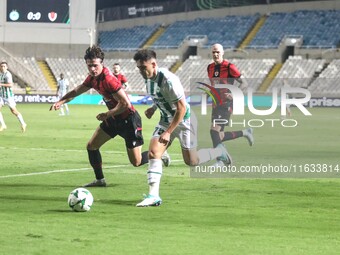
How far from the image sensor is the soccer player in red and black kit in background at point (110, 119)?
45.2 feet

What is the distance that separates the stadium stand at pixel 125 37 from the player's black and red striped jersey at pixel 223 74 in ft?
201

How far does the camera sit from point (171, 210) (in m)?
11.5

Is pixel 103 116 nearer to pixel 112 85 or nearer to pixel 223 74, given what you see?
pixel 112 85

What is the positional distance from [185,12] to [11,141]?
192 ft

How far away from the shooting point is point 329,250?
28.3ft

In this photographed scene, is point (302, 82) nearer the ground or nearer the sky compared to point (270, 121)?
nearer the ground

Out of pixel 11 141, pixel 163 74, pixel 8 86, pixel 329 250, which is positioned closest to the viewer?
pixel 329 250

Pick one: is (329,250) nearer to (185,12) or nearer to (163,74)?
(163,74)

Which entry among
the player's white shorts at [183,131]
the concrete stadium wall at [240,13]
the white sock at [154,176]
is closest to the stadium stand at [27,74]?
the concrete stadium wall at [240,13]

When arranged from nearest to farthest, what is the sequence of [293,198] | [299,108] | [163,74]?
1. [163,74]
2. [293,198]
3. [299,108]

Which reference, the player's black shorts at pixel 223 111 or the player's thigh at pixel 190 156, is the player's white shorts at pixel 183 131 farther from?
the player's black shorts at pixel 223 111

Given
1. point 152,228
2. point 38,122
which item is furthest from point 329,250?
point 38,122

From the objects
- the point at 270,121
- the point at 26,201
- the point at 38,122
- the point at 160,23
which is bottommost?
the point at 160,23

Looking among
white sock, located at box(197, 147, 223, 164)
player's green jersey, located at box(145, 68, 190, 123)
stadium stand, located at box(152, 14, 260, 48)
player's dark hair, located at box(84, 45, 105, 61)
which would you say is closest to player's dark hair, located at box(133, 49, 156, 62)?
player's green jersey, located at box(145, 68, 190, 123)
